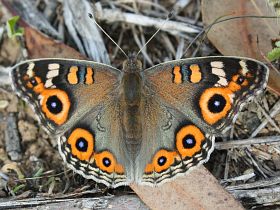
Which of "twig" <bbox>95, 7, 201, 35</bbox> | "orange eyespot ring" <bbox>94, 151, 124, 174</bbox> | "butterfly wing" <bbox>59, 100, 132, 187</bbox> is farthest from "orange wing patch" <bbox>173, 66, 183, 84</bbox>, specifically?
"twig" <bbox>95, 7, 201, 35</bbox>

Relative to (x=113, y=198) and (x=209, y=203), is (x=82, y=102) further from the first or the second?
(x=209, y=203)

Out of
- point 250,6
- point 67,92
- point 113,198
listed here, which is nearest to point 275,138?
point 250,6

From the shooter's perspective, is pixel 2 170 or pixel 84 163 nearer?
pixel 84 163

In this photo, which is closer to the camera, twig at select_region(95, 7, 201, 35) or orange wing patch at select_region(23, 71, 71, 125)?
orange wing patch at select_region(23, 71, 71, 125)

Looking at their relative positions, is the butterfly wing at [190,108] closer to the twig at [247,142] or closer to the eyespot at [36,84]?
the twig at [247,142]

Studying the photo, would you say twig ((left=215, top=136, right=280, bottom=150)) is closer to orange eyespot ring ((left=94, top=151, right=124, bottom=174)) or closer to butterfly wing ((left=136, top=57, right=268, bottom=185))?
butterfly wing ((left=136, top=57, right=268, bottom=185))

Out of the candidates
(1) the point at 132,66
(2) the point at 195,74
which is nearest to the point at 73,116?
(1) the point at 132,66

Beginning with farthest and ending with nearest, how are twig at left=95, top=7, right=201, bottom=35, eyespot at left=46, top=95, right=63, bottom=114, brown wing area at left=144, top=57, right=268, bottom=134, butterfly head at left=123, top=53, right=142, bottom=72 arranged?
1. twig at left=95, top=7, right=201, bottom=35
2. butterfly head at left=123, top=53, right=142, bottom=72
3. eyespot at left=46, top=95, right=63, bottom=114
4. brown wing area at left=144, top=57, right=268, bottom=134

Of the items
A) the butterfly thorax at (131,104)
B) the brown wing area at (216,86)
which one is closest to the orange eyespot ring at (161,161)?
the butterfly thorax at (131,104)
